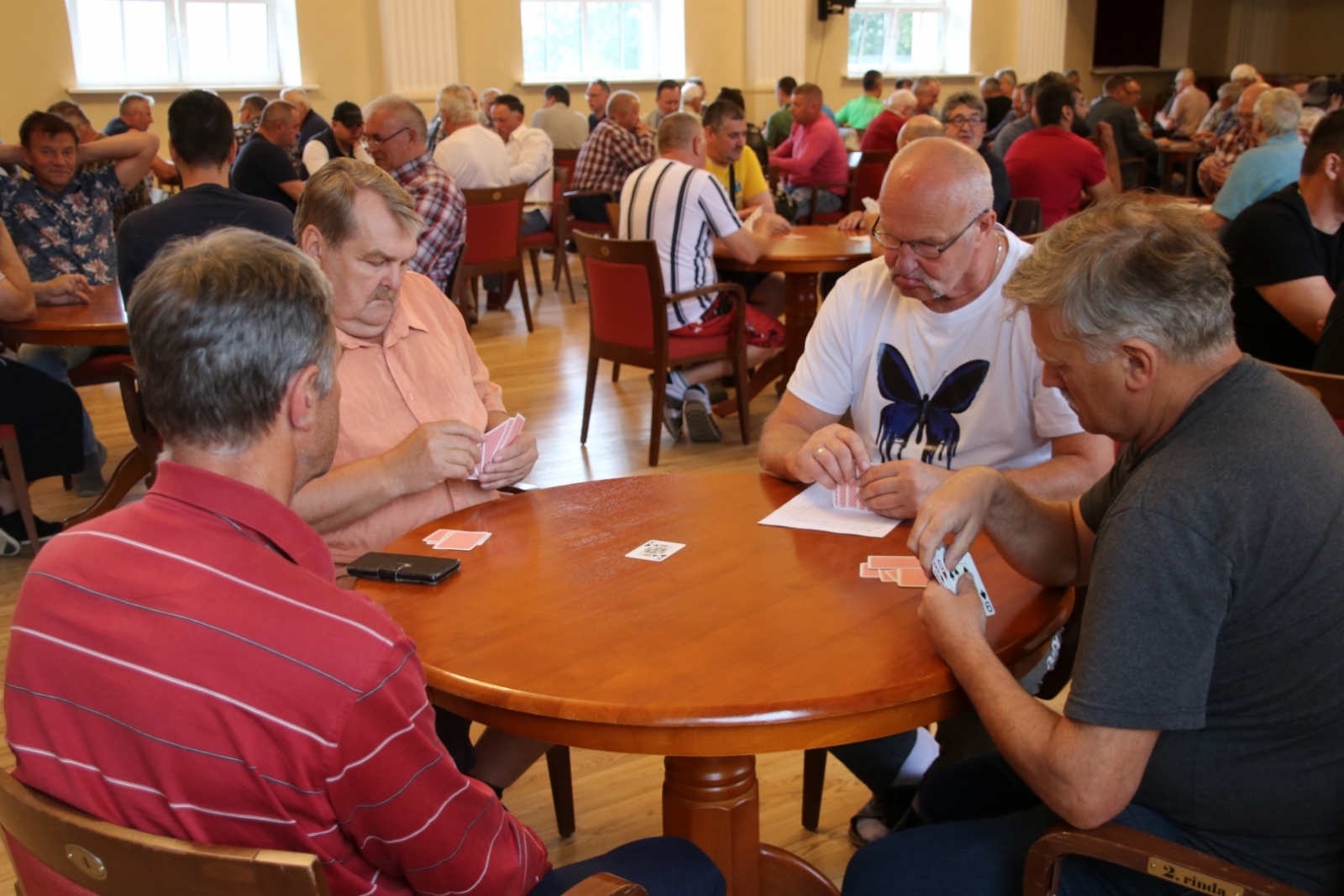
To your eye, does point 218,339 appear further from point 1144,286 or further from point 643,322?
point 643,322

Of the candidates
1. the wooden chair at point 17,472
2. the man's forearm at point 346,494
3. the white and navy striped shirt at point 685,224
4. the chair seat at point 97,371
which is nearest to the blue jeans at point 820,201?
Result: the white and navy striped shirt at point 685,224

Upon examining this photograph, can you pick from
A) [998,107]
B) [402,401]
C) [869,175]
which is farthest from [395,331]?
[998,107]

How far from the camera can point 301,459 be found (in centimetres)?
124

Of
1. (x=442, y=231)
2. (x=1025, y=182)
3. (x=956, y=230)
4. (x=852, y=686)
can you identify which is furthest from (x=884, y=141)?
(x=852, y=686)

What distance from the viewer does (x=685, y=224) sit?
4.86m

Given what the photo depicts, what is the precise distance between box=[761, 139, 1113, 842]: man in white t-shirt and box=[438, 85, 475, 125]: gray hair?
610 cm

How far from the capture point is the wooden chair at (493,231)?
6750 millimetres

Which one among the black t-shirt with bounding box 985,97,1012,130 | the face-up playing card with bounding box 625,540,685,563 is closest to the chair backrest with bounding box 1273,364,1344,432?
the face-up playing card with bounding box 625,540,685,563

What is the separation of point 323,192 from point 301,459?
1.07 metres

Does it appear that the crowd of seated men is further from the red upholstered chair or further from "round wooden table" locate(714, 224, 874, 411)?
the red upholstered chair

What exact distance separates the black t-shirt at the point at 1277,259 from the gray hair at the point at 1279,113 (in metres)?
1.64

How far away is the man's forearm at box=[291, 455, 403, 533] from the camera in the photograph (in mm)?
1944

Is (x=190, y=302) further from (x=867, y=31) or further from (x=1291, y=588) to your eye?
(x=867, y=31)

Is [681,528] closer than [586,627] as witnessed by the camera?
No
